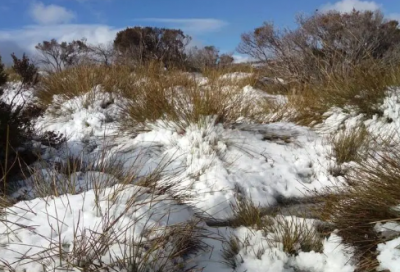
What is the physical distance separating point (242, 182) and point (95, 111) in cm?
301

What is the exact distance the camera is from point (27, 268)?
89.1 inches

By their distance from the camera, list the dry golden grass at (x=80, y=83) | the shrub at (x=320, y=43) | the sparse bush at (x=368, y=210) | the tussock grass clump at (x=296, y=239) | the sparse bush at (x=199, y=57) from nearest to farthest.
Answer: the sparse bush at (x=368, y=210)
the tussock grass clump at (x=296, y=239)
the dry golden grass at (x=80, y=83)
the shrub at (x=320, y=43)
the sparse bush at (x=199, y=57)

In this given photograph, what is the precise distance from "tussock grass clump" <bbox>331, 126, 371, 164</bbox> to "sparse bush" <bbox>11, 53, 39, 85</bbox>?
21.7 feet

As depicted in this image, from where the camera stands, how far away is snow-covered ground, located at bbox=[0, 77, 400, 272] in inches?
96.5

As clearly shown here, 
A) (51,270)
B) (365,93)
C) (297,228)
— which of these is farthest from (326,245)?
(365,93)

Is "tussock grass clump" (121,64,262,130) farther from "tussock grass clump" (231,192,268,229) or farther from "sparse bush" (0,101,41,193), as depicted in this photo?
"tussock grass clump" (231,192,268,229)

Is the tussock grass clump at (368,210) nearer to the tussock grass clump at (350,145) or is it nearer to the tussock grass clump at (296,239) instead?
the tussock grass clump at (296,239)

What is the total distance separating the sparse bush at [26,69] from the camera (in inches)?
330

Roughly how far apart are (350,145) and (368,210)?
1.91 metres

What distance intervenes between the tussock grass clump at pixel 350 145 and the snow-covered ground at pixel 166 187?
124 mm

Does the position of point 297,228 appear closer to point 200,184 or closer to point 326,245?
point 326,245

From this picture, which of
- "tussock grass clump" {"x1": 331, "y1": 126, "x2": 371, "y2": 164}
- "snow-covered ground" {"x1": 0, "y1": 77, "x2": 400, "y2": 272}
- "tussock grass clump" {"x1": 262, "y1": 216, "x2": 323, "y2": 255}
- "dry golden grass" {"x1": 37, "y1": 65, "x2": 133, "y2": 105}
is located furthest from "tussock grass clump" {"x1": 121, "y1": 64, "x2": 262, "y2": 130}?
"tussock grass clump" {"x1": 262, "y1": 216, "x2": 323, "y2": 255}

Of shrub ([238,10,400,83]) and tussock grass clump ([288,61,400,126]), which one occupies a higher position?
shrub ([238,10,400,83])

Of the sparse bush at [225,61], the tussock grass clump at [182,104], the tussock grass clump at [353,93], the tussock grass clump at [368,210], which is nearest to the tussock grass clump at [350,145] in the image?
the tussock grass clump at [353,93]
